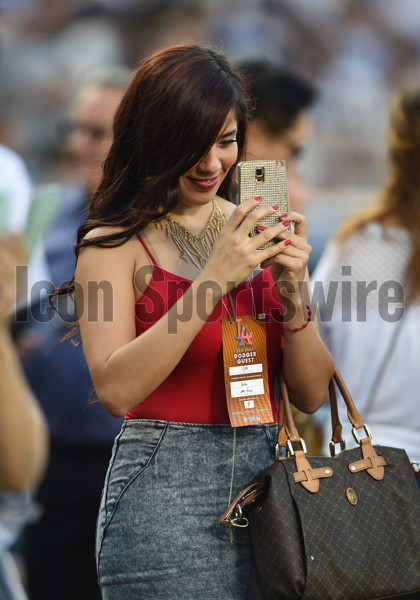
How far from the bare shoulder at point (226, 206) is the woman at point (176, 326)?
4.2 inches

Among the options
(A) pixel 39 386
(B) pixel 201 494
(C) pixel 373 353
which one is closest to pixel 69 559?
(A) pixel 39 386

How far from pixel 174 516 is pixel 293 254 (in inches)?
23.0

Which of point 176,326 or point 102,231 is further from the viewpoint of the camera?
point 102,231

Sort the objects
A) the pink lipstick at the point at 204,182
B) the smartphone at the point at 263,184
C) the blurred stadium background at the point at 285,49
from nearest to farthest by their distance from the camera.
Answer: the smartphone at the point at 263,184 < the pink lipstick at the point at 204,182 < the blurred stadium background at the point at 285,49

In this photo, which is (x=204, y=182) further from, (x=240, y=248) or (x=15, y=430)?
(x=15, y=430)

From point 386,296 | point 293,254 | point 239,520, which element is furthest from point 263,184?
point 386,296

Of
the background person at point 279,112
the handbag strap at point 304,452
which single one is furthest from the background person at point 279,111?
the handbag strap at point 304,452

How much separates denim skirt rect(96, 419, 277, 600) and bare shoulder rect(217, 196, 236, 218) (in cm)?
52

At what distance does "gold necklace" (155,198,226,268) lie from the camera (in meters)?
1.81

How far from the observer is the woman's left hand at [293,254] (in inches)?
65.1

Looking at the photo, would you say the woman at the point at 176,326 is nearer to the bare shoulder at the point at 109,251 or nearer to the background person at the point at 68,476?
the bare shoulder at the point at 109,251

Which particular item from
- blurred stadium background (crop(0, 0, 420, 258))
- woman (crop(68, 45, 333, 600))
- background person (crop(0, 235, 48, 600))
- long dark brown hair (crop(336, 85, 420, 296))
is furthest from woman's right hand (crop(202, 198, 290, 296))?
blurred stadium background (crop(0, 0, 420, 258))

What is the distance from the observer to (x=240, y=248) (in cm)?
160

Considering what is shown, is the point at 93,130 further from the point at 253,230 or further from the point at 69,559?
the point at 253,230
